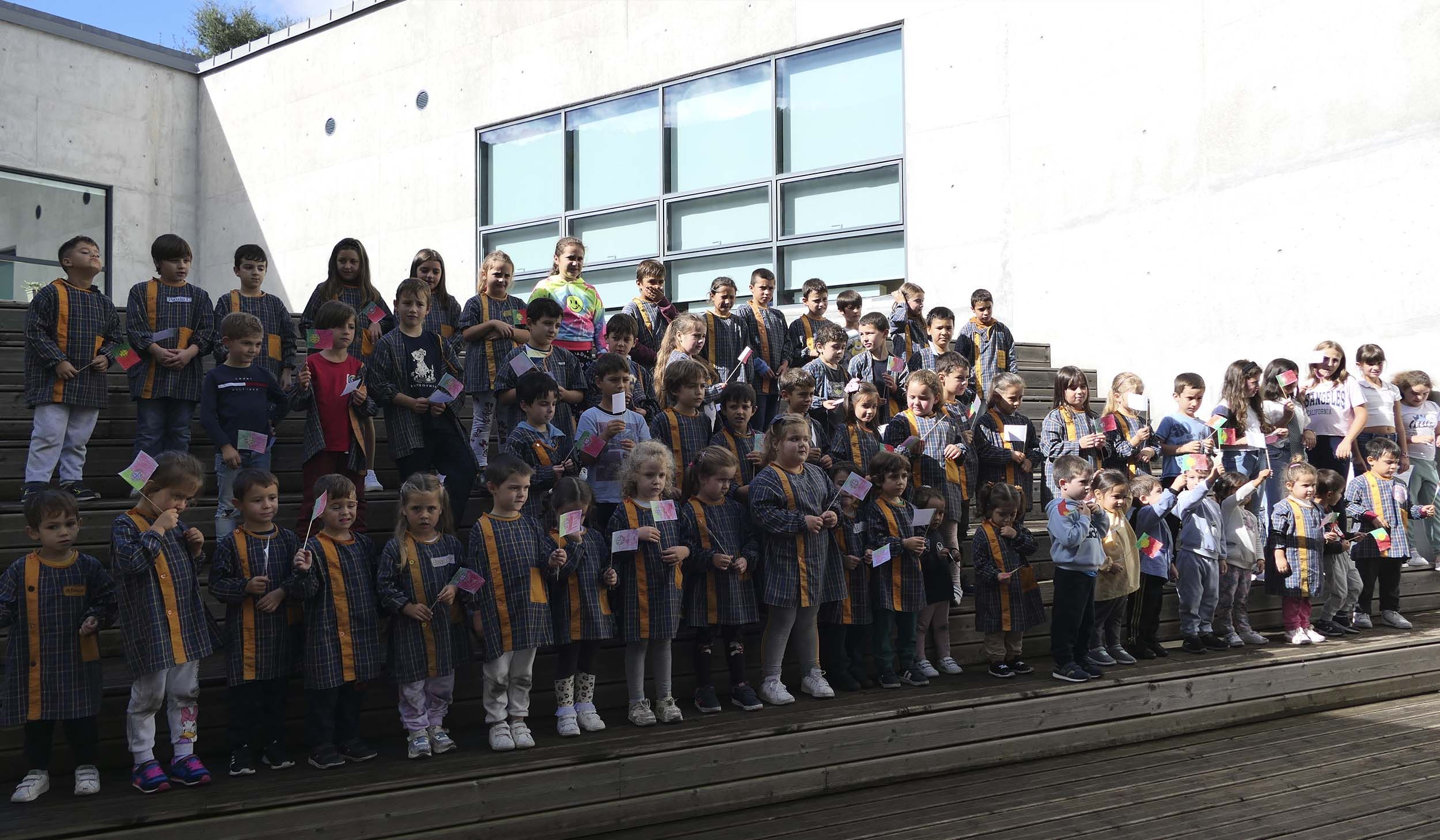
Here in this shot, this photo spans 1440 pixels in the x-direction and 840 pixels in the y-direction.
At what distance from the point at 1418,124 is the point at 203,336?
8.91 metres

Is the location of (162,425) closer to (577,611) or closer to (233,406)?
(233,406)

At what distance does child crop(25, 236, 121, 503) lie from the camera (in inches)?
226

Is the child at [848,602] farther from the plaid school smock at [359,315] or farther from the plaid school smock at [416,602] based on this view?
the plaid school smock at [359,315]

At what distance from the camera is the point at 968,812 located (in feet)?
14.8

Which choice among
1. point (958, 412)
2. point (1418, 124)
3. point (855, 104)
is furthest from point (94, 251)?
point (1418, 124)

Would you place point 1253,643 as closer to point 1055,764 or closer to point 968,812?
point 1055,764

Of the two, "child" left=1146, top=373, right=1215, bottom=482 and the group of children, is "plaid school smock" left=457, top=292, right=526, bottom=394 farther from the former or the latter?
"child" left=1146, top=373, right=1215, bottom=482

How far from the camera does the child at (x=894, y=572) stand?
5.71 meters

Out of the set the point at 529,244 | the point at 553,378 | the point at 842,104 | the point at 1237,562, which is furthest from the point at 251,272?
the point at 529,244

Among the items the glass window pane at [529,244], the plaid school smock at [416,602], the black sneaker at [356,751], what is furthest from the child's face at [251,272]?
the glass window pane at [529,244]

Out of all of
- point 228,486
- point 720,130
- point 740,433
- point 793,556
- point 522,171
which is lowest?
point 793,556

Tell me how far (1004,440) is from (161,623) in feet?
15.3

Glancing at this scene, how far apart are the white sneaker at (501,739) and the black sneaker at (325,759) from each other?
0.57 meters

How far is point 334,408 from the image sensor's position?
5.64m
